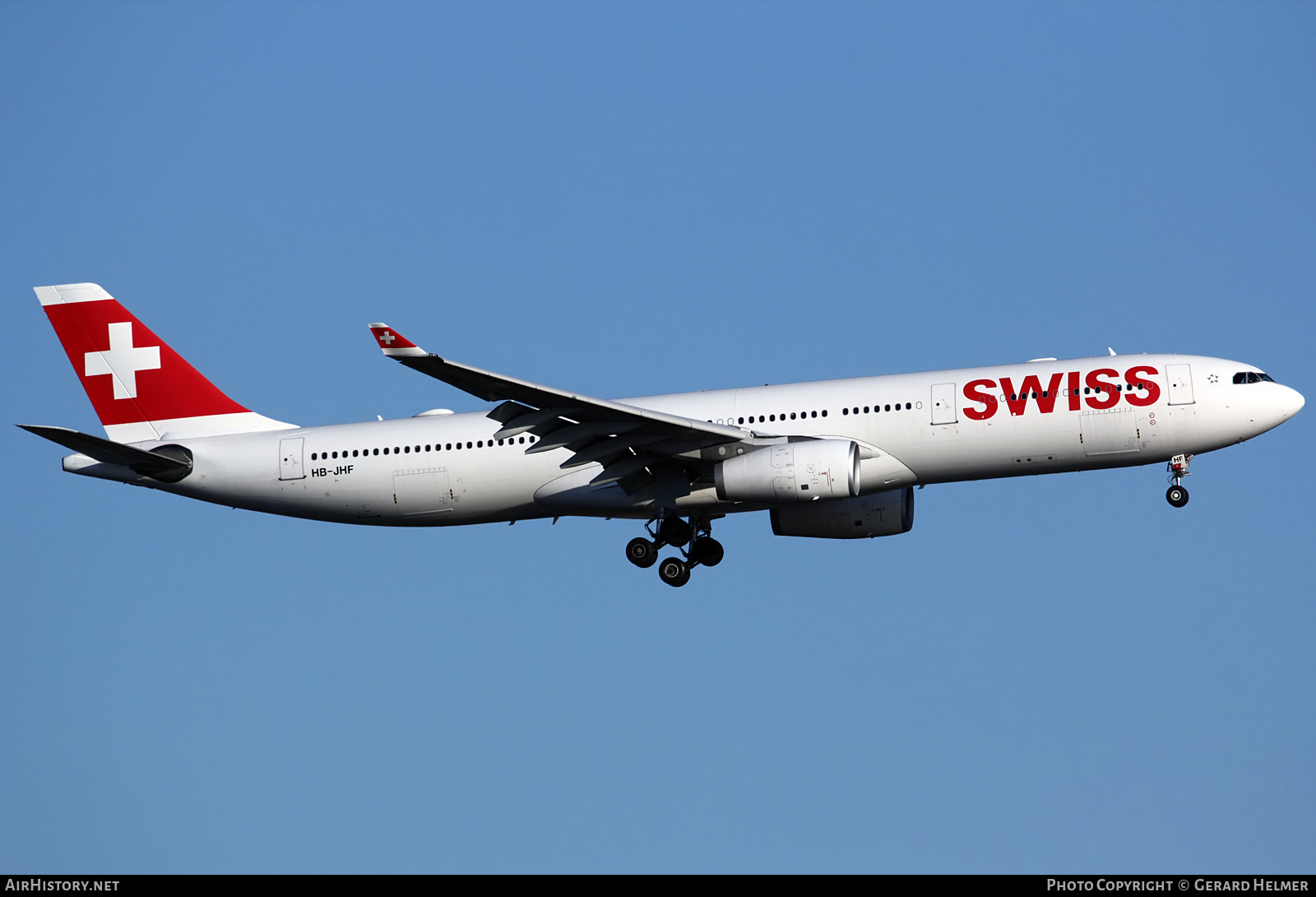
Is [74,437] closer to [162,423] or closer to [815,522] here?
[162,423]

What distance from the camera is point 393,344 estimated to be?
30156 mm

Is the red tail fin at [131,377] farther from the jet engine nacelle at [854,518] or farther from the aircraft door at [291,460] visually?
the jet engine nacelle at [854,518]

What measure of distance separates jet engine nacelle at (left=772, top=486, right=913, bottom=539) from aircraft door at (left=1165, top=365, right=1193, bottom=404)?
22.0ft

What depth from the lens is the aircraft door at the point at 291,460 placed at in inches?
1505

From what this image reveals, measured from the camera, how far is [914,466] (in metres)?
34.7

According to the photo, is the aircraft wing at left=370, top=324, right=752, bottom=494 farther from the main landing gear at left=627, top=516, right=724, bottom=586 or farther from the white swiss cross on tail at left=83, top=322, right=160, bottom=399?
the white swiss cross on tail at left=83, top=322, right=160, bottom=399

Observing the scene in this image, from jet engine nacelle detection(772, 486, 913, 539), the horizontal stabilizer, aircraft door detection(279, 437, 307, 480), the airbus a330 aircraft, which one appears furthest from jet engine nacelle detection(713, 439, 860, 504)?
the horizontal stabilizer

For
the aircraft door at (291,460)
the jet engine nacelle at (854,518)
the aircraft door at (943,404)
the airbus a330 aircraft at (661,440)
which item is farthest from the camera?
the aircraft door at (291,460)

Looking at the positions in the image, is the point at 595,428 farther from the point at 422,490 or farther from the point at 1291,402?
the point at 1291,402

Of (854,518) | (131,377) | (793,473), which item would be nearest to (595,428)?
(793,473)

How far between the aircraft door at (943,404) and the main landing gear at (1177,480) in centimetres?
501

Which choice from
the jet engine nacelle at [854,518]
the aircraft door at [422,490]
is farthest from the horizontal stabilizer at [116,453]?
the jet engine nacelle at [854,518]
